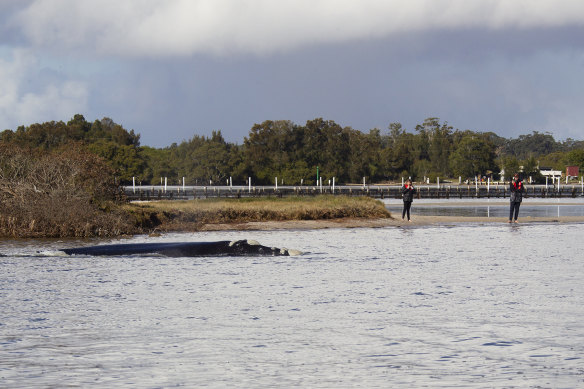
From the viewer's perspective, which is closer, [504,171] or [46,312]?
[46,312]

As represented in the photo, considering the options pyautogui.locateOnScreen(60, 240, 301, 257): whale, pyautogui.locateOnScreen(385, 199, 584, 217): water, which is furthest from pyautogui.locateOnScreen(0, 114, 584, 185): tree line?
pyautogui.locateOnScreen(60, 240, 301, 257): whale

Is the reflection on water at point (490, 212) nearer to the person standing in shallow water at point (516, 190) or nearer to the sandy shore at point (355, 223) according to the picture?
the sandy shore at point (355, 223)

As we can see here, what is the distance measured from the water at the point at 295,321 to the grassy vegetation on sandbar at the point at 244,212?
1402cm

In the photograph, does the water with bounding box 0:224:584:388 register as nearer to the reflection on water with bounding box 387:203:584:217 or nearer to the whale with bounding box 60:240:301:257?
the whale with bounding box 60:240:301:257

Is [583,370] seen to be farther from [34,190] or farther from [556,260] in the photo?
[34,190]

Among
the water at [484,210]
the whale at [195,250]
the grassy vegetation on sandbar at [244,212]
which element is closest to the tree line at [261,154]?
the water at [484,210]

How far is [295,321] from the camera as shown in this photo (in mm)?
13266

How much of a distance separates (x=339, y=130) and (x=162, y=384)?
12370 cm

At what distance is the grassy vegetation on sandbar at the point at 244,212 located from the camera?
123 feet

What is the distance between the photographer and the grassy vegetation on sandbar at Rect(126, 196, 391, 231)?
37.3 meters

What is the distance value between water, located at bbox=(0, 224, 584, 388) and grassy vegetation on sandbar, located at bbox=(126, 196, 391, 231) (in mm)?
14023

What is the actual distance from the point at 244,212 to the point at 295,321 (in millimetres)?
26945

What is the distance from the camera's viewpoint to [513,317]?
13.4 metres

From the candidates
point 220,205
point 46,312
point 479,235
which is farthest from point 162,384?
point 220,205
